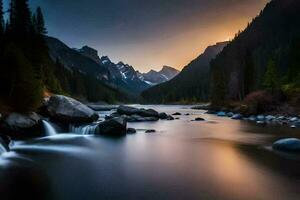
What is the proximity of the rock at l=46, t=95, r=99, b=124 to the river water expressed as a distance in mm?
10582

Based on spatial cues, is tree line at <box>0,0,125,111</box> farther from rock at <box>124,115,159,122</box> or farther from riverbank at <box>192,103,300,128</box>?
riverbank at <box>192,103,300,128</box>

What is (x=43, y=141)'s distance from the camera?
2783cm

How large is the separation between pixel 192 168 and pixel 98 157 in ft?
24.2

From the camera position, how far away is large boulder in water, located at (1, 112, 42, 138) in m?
27.8

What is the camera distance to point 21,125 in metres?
29.1

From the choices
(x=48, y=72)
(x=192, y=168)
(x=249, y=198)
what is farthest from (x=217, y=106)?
(x=249, y=198)

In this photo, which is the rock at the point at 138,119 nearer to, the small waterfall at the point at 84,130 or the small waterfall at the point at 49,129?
the small waterfall at the point at 84,130

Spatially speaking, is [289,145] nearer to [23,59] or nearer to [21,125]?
[21,125]

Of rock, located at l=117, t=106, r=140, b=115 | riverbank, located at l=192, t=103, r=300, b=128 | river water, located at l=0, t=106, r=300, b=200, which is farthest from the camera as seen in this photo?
rock, located at l=117, t=106, r=140, b=115

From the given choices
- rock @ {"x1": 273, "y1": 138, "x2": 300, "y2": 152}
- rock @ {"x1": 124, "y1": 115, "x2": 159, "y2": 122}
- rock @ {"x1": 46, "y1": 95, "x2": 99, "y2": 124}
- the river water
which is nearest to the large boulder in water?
the river water

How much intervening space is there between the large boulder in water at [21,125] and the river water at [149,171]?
266 cm

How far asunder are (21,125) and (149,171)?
60.1 ft

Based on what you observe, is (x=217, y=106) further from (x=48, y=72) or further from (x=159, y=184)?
(x=159, y=184)

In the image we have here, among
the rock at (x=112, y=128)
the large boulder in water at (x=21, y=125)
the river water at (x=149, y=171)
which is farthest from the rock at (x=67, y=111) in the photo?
the river water at (x=149, y=171)
